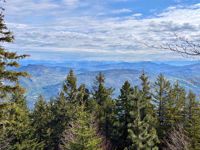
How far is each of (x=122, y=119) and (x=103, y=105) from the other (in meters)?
8.73

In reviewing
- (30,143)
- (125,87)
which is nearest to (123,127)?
(125,87)

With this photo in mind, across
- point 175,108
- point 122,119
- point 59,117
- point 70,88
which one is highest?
point 70,88

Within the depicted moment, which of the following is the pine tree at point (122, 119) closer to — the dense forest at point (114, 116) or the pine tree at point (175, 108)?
the dense forest at point (114, 116)

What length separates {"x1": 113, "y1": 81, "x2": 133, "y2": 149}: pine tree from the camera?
65.6 meters

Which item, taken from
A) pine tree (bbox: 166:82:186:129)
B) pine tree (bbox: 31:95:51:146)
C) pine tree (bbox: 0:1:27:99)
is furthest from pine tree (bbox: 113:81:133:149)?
pine tree (bbox: 0:1:27:99)

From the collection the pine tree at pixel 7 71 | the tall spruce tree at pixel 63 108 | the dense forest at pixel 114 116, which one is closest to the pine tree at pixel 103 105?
the dense forest at pixel 114 116

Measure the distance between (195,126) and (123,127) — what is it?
20.1 metres

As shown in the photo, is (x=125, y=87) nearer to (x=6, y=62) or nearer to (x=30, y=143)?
(x=30, y=143)

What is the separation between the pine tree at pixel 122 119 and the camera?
6556 centimetres

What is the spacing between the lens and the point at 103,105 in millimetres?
74500

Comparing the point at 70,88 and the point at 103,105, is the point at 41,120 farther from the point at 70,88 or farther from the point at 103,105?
the point at 103,105

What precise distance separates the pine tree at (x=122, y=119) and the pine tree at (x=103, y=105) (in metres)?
2.26

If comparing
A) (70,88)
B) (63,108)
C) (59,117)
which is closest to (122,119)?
(63,108)

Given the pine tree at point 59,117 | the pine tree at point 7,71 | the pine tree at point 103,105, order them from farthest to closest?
1. the pine tree at point 103,105
2. the pine tree at point 59,117
3. the pine tree at point 7,71
